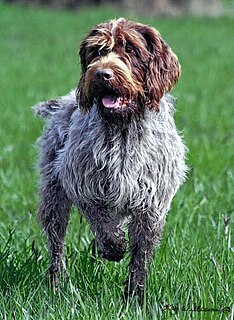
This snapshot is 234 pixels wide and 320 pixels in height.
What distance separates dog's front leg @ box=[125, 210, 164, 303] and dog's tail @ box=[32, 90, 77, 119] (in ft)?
2.89

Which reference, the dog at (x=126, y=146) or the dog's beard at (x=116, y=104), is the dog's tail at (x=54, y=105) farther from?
the dog's beard at (x=116, y=104)

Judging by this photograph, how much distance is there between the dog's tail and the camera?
19.1 ft

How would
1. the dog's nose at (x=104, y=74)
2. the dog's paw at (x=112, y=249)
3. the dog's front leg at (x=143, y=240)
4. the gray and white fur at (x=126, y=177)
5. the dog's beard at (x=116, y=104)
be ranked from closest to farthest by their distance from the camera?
the dog's nose at (x=104, y=74) → the dog's beard at (x=116, y=104) → the dog's paw at (x=112, y=249) → the gray and white fur at (x=126, y=177) → the dog's front leg at (x=143, y=240)

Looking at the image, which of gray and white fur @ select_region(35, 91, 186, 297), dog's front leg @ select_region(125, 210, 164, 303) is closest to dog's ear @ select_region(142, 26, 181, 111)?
gray and white fur @ select_region(35, 91, 186, 297)

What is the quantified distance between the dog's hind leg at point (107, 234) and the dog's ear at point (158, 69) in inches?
26.5

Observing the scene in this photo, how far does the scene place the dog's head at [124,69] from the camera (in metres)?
4.82

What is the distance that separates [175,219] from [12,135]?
4.09m

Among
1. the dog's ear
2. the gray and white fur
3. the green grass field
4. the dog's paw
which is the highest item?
the dog's ear

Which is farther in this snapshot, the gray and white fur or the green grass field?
the gray and white fur

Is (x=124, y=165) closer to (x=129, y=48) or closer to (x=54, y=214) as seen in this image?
(x=129, y=48)

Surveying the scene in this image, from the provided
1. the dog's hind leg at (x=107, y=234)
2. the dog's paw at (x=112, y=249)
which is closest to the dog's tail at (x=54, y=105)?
the dog's hind leg at (x=107, y=234)

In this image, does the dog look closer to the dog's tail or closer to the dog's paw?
the dog's paw

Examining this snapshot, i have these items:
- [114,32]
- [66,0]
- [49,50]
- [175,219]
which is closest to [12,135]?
[175,219]

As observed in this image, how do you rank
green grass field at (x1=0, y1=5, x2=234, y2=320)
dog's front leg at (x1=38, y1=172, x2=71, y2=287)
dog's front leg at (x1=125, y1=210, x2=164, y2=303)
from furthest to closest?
dog's front leg at (x1=38, y1=172, x2=71, y2=287) → dog's front leg at (x1=125, y1=210, x2=164, y2=303) → green grass field at (x1=0, y1=5, x2=234, y2=320)
